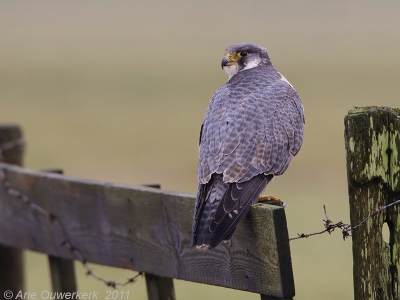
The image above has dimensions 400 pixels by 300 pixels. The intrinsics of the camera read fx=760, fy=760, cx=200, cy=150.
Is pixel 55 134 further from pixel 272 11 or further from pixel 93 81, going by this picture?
pixel 272 11

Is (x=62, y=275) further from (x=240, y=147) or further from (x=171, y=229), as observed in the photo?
(x=240, y=147)

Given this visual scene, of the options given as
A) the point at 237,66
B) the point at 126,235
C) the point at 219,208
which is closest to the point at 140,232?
the point at 126,235

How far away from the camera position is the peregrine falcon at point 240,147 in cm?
294

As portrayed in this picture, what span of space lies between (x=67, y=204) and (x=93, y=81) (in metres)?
22.7

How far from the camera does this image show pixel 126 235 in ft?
11.7

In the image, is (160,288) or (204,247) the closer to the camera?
(204,247)

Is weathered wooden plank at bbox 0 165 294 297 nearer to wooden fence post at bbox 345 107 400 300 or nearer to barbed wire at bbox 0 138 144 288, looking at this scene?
barbed wire at bbox 0 138 144 288

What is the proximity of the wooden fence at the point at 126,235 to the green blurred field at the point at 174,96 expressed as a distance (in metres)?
3.14

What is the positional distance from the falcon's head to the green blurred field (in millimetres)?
3090

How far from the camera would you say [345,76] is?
975 inches

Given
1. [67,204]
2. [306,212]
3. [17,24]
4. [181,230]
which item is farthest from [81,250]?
[17,24]

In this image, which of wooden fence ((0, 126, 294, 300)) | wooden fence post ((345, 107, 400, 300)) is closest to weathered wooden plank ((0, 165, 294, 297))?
wooden fence ((0, 126, 294, 300))

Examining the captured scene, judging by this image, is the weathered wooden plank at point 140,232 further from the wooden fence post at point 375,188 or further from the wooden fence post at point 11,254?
the wooden fence post at point 375,188

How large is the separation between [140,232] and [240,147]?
0.59 metres
